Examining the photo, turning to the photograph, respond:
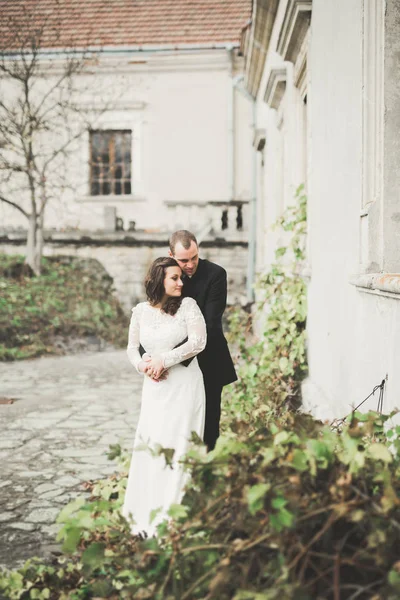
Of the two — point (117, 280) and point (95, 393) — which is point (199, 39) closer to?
point (117, 280)

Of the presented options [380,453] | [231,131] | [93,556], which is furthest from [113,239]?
[380,453]

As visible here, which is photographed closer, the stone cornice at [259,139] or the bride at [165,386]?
the bride at [165,386]

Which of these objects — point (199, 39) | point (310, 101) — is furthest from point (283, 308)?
point (199, 39)

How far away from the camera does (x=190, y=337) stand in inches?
168

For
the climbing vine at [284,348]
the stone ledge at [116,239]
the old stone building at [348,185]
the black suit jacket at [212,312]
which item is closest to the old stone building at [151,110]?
the stone ledge at [116,239]

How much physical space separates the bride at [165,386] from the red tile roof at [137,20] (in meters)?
16.4

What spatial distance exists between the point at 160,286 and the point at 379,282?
121cm

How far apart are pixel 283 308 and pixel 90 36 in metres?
14.9

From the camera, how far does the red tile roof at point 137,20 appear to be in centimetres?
1994

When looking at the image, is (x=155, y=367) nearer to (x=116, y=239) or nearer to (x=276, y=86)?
(x=276, y=86)

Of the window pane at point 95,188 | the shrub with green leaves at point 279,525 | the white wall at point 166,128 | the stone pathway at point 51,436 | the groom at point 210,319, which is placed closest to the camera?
the shrub with green leaves at point 279,525

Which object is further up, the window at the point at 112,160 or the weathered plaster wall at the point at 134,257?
the window at the point at 112,160

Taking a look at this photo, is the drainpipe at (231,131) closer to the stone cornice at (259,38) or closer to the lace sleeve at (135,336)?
the stone cornice at (259,38)

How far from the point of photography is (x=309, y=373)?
720cm
